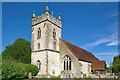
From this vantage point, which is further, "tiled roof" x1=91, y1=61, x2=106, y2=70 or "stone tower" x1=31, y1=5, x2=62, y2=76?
"tiled roof" x1=91, y1=61, x2=106, y2=70

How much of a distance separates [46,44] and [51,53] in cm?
128

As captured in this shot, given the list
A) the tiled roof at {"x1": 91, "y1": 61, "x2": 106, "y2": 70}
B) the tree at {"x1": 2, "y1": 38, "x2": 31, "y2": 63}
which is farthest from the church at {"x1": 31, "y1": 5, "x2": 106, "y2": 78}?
the tree at {"x1": 2, "y1": 38, "x2": 31, "y2": 63}

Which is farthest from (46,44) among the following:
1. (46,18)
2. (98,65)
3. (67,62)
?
(98,65)

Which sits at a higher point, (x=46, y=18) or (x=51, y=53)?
(x=46, y=18)

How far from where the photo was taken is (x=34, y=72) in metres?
22.4

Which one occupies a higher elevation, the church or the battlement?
the battlement

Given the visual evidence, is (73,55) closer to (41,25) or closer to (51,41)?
(51,41)

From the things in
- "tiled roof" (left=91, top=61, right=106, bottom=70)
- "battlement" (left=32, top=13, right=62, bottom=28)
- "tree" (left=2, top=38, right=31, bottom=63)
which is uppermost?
"battlement" (left=32, top=13, right=62, bottom=28)

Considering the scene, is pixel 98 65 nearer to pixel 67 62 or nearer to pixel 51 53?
pixel 67 62

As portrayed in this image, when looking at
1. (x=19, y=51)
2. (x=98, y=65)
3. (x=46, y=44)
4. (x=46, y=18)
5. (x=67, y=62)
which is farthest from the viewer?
(x=19, y=51)

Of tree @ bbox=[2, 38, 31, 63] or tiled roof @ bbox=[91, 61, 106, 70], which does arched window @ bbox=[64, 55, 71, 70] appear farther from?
tree @ bbox=[2, 38, 31, 63]

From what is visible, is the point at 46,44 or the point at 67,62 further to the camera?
the point at 67,62

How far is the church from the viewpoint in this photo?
2342 cm

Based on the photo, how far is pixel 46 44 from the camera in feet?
76.8
